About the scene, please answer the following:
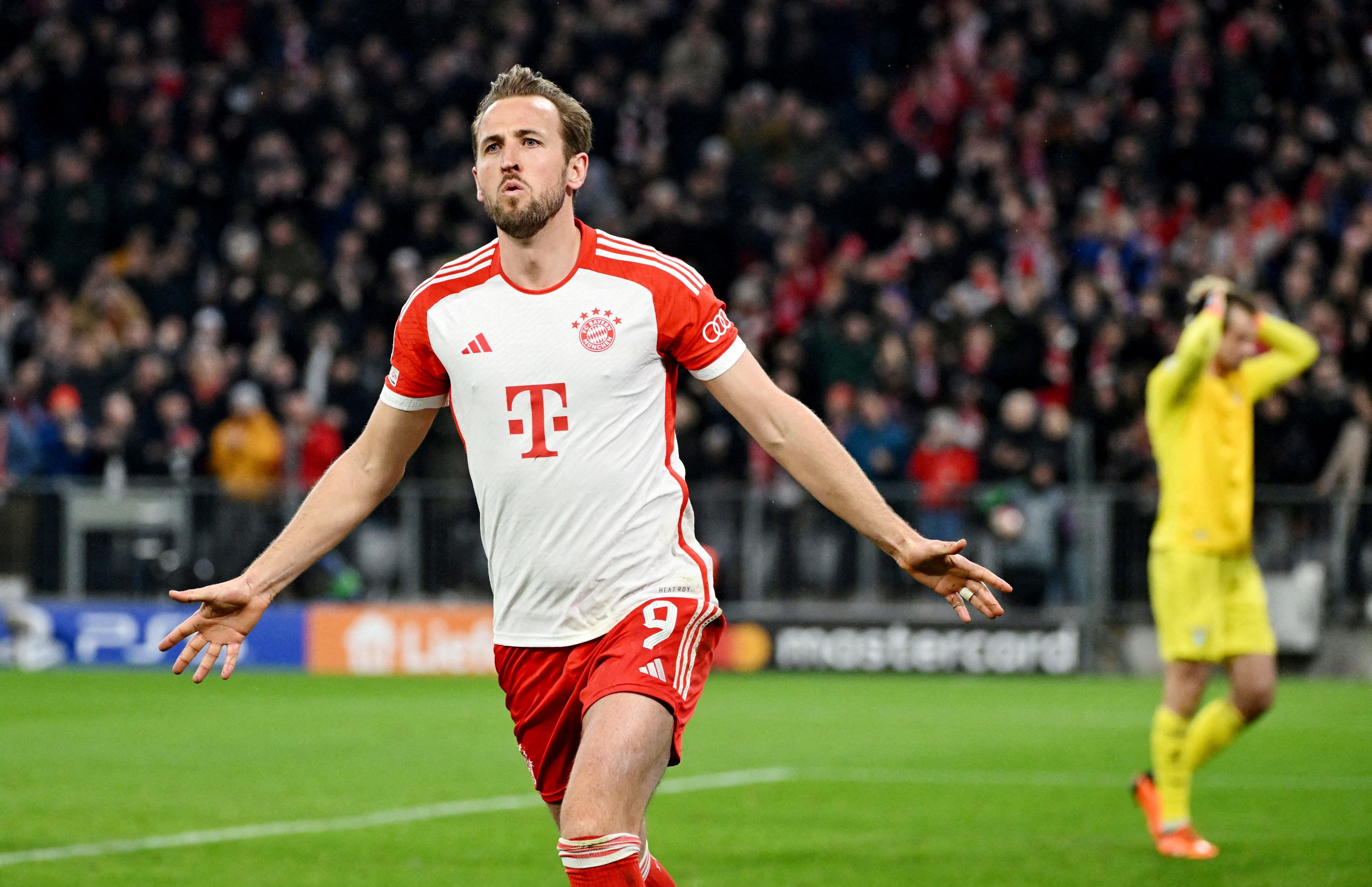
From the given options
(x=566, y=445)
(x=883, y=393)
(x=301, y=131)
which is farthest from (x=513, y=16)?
(x=566, y=445)

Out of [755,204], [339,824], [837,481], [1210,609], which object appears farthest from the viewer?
[755,204]

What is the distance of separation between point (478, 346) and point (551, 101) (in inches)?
28.5

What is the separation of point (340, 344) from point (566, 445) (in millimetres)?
15907

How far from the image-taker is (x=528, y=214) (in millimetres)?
5523

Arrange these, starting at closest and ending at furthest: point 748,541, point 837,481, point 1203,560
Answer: point 837,481 < point 1203,560 < point 748,541

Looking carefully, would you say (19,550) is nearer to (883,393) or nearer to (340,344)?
(340,344)

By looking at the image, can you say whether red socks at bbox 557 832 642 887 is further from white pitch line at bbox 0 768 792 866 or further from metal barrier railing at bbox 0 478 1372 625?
metal barrier railing at bbox 0 478 1372 625

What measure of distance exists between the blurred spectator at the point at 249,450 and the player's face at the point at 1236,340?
39.6ft

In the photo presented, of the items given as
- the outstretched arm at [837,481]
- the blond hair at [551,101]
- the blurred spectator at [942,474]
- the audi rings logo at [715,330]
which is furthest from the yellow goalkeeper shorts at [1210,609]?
the blurred spectator at [942,474]

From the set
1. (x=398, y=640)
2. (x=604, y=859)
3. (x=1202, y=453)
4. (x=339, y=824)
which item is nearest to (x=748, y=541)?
(x=398, y=640)

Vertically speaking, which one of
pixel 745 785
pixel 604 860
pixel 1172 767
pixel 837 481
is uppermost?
pixel 837 481

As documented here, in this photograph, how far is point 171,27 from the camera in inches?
1031

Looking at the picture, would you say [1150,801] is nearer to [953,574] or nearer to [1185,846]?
[1185,846]

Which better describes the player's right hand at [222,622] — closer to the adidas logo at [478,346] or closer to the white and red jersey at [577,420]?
the white and red jersey at [577,420]
